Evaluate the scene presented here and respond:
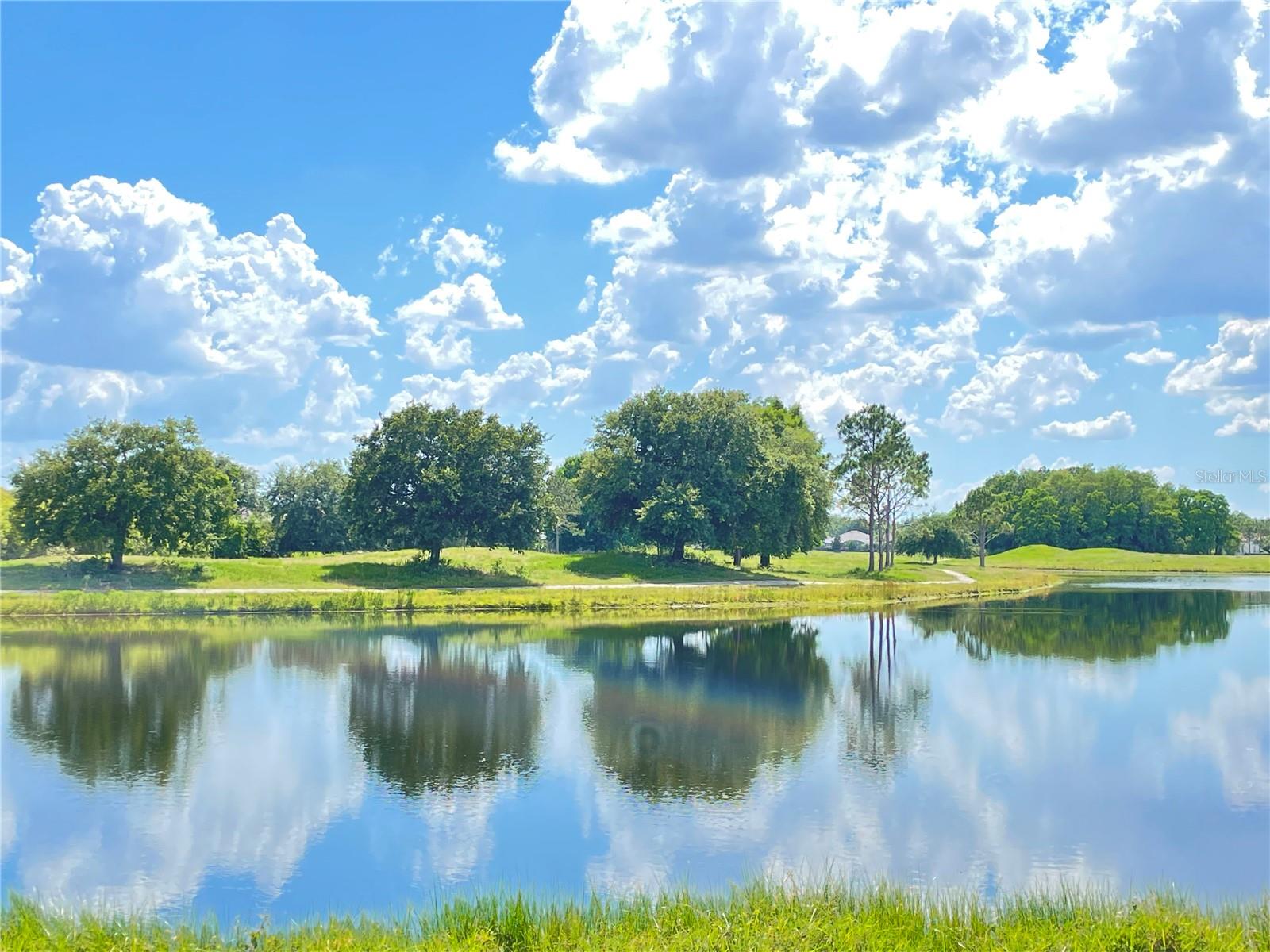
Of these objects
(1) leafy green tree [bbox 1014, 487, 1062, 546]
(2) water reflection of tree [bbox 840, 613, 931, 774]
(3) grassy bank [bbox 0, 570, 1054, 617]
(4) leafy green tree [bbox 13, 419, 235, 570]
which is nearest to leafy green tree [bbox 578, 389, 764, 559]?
(3) grassy bank [bbox 0, 570, 1054, 617]

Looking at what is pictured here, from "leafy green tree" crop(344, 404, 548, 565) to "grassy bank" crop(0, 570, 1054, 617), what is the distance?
5.89m

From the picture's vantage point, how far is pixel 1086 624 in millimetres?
50688

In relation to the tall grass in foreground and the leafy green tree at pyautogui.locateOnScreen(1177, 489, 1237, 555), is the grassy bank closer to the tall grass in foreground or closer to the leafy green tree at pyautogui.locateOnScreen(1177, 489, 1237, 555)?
the tall grass in foreground

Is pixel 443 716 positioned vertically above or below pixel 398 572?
below

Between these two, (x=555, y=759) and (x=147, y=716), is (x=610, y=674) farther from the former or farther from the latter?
(x=147, y=716)

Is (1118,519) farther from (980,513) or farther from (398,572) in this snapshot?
(398,572)

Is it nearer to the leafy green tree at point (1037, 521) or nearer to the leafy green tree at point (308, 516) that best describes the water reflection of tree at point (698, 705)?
the leafy green tree at point (308, 516)

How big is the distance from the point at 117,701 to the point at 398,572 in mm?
36860

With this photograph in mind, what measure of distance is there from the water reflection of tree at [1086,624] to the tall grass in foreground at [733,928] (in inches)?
1084

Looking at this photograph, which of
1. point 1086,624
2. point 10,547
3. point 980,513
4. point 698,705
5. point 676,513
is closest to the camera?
point 698,705

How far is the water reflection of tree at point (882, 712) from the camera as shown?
22.3 metres

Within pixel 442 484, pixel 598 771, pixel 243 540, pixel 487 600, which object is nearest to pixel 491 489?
pixel 442 484

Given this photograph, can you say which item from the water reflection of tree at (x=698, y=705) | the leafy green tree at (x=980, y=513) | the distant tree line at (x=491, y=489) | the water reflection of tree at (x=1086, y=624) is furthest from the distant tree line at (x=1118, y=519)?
the water reflection of tree at (x=698, y=705)

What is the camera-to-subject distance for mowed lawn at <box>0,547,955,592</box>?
55.9 metres
